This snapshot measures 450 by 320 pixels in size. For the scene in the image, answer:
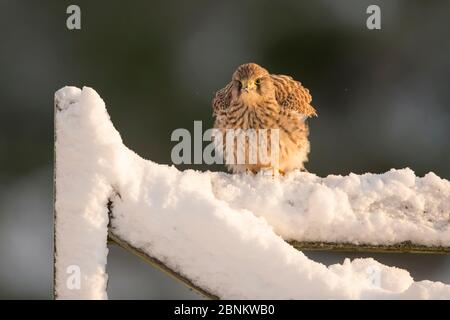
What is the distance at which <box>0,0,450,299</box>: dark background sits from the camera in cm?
683

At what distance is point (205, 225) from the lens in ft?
7.57

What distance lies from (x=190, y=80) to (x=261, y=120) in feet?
9.38

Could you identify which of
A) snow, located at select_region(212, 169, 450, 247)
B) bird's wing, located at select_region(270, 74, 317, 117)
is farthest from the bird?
snow, located at select_region(212, 169, 450, 247)

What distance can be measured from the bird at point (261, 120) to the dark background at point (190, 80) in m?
2.18

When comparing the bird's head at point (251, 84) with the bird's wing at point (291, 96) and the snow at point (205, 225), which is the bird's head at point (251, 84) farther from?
the snow at point (205, 225)

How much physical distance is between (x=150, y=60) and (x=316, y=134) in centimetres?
140

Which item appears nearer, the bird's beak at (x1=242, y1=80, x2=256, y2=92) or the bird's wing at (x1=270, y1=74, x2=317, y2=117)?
the bird's beak at (x1=242, y1=80, x2=256, y2=92)

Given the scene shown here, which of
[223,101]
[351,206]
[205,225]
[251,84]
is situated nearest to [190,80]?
[223,101]

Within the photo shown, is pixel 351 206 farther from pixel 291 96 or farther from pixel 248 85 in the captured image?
pixel 291 96

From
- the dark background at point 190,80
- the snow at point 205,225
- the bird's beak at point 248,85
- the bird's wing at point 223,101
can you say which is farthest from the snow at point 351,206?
the dark background at point 190,80

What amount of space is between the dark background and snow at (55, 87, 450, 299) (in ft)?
13.2

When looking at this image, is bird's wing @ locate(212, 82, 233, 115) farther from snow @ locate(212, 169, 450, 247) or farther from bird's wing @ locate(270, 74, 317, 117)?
snow @ locate(212, 169, 450, 247)

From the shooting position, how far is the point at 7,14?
733 cm
